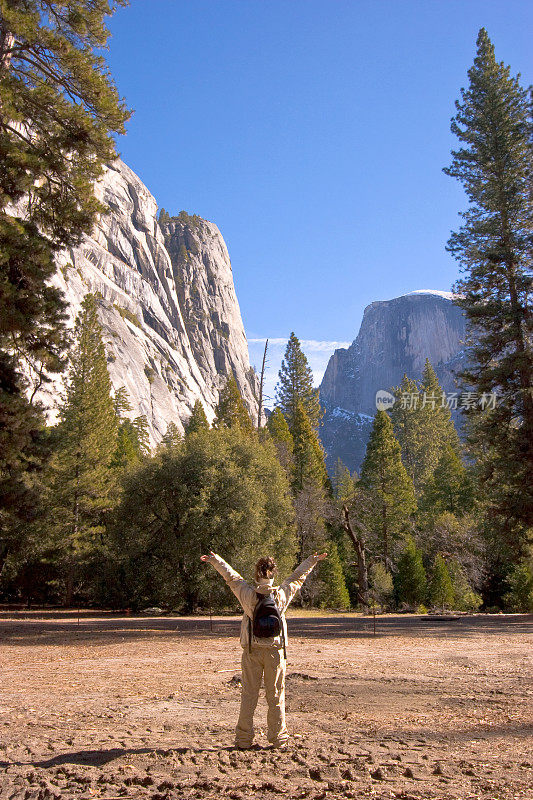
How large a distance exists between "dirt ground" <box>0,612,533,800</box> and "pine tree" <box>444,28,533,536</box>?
23.8 ft

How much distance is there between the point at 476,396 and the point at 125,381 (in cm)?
6005

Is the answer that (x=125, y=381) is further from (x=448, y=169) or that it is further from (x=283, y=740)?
(x=283, y=740)

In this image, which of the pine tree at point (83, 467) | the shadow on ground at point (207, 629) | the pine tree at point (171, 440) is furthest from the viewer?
the pine tree at point (83, 467)

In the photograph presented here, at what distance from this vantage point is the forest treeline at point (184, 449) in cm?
1021

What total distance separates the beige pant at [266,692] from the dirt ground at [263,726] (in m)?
0.14

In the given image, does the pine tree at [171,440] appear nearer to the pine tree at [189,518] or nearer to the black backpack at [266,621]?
the pine tree at [189,518]

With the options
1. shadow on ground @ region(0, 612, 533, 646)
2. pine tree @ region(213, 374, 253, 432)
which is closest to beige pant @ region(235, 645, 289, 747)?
shadow on ground @ region(0, 612, 533, 646)

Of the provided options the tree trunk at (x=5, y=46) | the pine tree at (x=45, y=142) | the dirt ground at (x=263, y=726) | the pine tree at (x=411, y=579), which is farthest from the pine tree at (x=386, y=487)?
the tree trunk at (x=5, y=46)

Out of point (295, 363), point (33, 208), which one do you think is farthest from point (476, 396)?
point (295, 363)

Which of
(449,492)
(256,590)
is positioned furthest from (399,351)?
(256,590)

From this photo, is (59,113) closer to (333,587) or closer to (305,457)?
(333,587)

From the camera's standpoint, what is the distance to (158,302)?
110m

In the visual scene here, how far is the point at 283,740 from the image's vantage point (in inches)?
177

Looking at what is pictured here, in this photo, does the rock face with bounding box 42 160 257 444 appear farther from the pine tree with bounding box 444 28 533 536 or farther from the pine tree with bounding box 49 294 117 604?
the pine tree with bounding box 444 28 533 536
